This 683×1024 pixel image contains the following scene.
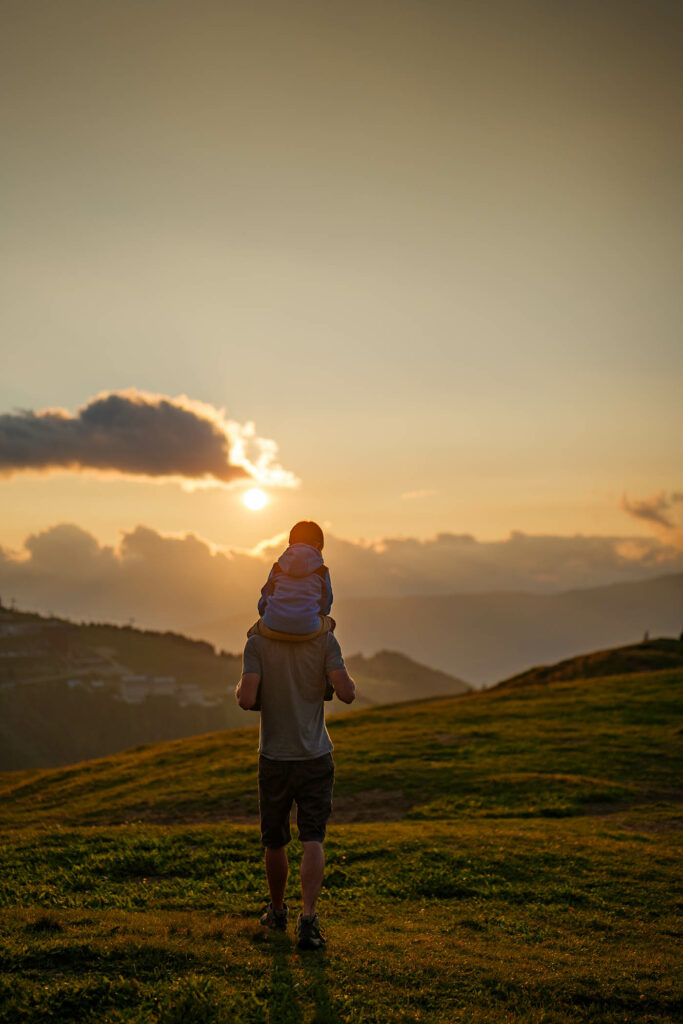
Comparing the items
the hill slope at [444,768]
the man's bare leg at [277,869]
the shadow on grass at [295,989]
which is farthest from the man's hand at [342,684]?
the hill slope at [444,768]

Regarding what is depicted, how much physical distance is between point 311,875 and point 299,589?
123 inches

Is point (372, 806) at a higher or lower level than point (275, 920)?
lower

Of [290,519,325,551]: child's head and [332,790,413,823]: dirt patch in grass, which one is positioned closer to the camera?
[290,519,325,551]: child's head

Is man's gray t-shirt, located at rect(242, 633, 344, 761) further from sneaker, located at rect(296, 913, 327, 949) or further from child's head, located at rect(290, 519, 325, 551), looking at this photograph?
sneaker, located at rect(296, 913, 327, 949)

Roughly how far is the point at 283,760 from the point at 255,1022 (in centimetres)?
243

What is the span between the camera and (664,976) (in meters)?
7.94

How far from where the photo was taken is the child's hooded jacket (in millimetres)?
8016

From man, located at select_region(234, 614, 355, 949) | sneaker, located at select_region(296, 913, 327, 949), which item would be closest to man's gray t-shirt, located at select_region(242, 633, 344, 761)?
man, located at select_region(234, 614, 355, 949)

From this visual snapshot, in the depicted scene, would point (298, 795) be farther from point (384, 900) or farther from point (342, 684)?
point (384, 900)

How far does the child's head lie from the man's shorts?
7.96ft

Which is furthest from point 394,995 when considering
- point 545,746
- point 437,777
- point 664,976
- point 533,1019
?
point 545,746

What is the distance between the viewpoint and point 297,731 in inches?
313

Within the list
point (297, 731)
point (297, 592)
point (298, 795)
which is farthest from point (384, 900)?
point (297, 592)

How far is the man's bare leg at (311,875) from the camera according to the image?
784 cm
